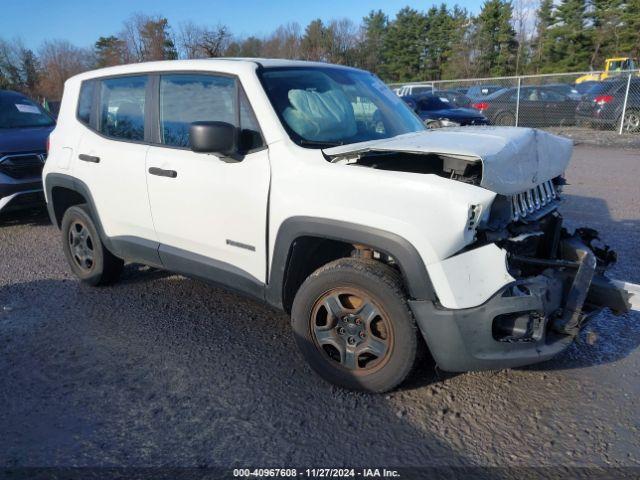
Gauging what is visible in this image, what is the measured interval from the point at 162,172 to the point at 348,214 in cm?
159

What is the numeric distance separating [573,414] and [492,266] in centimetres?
102

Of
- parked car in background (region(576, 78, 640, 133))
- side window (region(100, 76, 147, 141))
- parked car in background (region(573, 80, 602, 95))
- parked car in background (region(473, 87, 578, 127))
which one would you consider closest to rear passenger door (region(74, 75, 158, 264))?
side window (region(100, 76, 147, 141))

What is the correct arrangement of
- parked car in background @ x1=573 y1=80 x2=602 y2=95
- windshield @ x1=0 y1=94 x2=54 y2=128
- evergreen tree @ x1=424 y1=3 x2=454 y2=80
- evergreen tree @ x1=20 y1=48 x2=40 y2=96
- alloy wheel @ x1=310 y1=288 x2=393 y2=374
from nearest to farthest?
alloy wheel @ x1=310 y1=288 x2=393 y2=374 → windshield @ x1=0 y1=94 x2=54 y2=128 → parked car in background @ x1=573 y1=80 x2=602 y2=95 → evergreen tree @ x1=20 y1=48 x2=40 y2=96 → evergreen tree @ x1=424 y1=3 x2=454 y2=80

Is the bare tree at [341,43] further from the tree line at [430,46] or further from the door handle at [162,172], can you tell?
the door handle at [162,172]

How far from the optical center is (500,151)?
2740 mm

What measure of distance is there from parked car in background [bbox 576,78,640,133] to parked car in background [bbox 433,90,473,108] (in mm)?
4015

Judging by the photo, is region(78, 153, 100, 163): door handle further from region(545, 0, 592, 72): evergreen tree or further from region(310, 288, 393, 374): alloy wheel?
region(545, 0, 592, 72): evergreen tree

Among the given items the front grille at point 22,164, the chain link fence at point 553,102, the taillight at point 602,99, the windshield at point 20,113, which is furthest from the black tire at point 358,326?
the taillight at point 602,99

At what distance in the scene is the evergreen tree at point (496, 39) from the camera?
48.6 meters

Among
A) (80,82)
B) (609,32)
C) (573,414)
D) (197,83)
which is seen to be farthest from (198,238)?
(609,32)

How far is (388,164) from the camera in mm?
3162

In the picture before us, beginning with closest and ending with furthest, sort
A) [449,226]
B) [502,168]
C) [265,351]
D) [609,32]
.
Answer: [449,226] → [502,168] → [265,351] → [609,32]

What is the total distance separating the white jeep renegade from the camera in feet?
8.55

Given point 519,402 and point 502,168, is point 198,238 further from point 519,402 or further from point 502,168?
point 519,402
